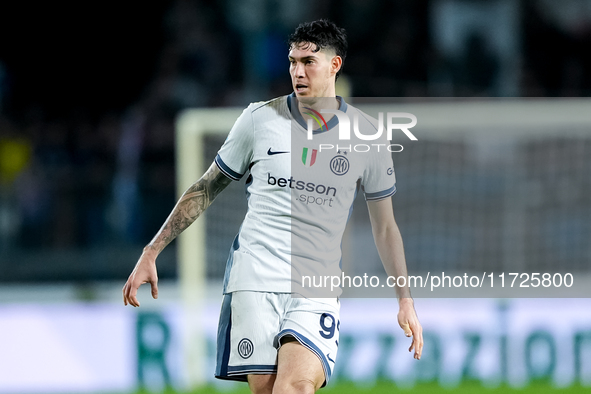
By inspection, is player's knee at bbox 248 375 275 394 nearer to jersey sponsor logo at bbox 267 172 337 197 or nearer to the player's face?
→ jersey sponsor logo at bbox 267 172 337 197

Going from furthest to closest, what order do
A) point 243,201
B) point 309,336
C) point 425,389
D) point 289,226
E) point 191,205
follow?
point 243,201, point 425,389, point 191,205, point 289,226, point 309,336

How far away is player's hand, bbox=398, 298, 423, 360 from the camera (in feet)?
11.3

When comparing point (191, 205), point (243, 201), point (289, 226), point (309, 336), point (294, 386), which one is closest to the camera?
point (294, 386)

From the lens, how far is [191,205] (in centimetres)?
360

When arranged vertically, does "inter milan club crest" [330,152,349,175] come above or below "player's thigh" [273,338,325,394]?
above

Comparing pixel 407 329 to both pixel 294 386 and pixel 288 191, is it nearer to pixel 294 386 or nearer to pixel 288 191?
pixel 294 386

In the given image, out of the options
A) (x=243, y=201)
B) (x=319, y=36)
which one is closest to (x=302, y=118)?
(x=319, y=36)

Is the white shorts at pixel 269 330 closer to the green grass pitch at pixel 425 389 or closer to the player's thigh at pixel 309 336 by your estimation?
the player's thigh at pixel 309 336

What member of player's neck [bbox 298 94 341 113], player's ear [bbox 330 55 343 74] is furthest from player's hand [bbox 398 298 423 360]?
player's ear [bbox 330 55 343 74]

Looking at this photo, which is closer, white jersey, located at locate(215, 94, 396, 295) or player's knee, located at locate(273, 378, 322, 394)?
player's knee, located at locate(273, 378, 322, 394)

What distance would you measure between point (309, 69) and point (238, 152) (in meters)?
0.45

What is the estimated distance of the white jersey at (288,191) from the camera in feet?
11.4

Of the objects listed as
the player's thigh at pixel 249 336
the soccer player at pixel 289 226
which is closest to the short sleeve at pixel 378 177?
the soccer player at pixel 289 226

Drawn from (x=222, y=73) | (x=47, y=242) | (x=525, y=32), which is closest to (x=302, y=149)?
(x=47, y=242)
